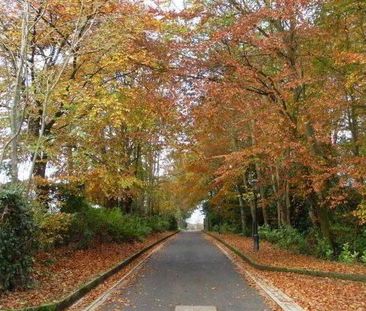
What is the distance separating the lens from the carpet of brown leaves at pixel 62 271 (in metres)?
9.43

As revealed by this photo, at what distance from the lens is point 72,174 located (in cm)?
1727

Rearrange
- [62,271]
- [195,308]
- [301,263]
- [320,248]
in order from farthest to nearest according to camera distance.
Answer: [320,248] → [301,263] → [62,271] → [195,308]

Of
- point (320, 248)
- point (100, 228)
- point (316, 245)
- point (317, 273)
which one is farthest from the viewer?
point (100, 228)

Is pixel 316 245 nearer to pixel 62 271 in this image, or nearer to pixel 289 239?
pixel 289 239

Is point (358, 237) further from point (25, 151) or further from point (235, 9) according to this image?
point (25, 151)

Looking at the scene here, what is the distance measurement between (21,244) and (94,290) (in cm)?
257

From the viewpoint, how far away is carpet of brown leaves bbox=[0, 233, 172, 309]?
943 centimetres

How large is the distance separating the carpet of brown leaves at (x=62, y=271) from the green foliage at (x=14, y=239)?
12.9 inches

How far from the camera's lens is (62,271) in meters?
13.7

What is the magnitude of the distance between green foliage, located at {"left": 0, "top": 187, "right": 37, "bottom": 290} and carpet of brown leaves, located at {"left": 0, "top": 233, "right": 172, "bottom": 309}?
1.07ft

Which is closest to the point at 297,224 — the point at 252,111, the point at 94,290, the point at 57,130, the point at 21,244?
the point at 252,111

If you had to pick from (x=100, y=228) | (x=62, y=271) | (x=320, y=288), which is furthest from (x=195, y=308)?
(x=100, y=228)

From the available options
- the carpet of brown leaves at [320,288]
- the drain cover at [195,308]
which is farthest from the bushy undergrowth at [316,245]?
the drain cover at [195,308]

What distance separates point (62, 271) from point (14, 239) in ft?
13.3
